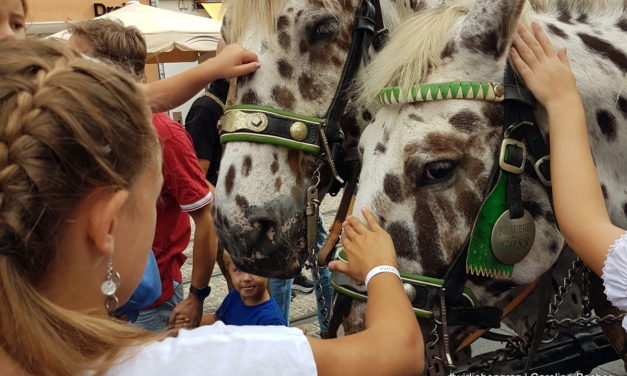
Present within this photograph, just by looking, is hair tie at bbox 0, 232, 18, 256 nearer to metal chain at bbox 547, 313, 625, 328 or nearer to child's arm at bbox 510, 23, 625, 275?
child's arm at bbox 510, 23, 625, 275

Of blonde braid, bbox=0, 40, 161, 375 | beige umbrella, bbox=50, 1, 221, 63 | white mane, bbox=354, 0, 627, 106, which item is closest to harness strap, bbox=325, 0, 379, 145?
white mane, bbox=354, 0, 627, 106

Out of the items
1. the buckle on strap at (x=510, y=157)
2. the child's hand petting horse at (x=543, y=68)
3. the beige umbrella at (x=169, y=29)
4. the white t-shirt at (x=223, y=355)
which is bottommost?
the beige umbrella at (x=169, y=29)

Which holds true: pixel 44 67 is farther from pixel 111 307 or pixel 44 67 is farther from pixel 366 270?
pixel 366 270

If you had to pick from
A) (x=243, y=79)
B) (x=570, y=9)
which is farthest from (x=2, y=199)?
(x=570, y=9)

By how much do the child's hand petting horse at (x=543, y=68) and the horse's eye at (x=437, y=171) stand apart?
0.28 m

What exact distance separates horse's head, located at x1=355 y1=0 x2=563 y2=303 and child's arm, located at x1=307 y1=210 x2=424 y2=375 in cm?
11

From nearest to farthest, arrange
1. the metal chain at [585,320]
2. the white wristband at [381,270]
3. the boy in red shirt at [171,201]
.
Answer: the white wristband at [381,270]
the metal chain at [585,320]
the boy in red shirt at [171,201]

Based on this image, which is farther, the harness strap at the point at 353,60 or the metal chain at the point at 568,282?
the harness strap at the point at 353,60

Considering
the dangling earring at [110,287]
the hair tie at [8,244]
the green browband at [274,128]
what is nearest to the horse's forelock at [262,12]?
the green browband at [274,128]

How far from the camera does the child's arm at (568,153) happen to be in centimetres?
128

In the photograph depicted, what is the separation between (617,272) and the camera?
1.21 meters

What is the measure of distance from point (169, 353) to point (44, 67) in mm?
508

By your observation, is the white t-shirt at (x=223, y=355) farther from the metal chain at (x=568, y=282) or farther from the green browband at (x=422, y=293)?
the metal chain at (x=568, y=282)

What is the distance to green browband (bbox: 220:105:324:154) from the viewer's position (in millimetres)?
2029
